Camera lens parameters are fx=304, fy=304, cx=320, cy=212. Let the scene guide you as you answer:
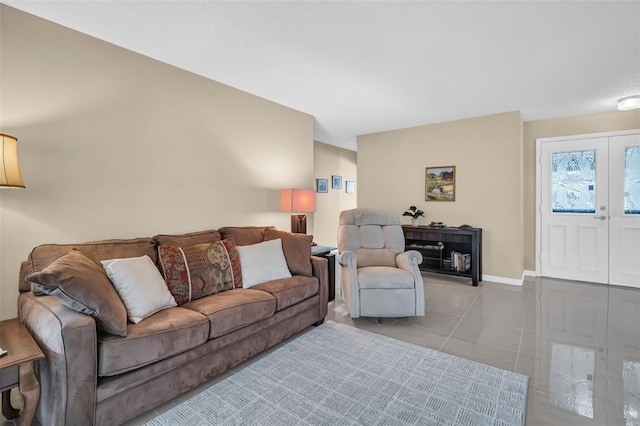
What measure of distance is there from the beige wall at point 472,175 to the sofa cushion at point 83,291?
4614 mm

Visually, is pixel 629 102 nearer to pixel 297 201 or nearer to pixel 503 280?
pixel 503 280

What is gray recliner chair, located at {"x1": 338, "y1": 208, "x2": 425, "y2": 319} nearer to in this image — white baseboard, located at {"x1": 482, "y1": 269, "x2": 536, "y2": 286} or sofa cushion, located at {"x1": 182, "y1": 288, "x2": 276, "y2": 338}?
sofa cushion, located at {"x1": 182, "y1": 288, "x2": 276, "y2": 338}

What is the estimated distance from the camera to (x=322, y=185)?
20.4 ft

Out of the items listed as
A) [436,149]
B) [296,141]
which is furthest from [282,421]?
[436,149]

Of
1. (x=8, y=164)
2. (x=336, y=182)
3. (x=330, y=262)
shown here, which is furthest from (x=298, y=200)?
(x=336, y=182)

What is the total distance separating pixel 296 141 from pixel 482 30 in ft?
8.58

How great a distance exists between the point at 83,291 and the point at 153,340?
44 centimetres

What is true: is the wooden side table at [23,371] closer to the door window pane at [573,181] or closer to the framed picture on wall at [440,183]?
the framed picture on wall at [440,183]

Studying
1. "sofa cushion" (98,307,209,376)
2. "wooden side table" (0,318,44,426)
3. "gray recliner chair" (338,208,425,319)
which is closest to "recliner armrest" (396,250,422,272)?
"gray recliner chair" (338,208,425,319)

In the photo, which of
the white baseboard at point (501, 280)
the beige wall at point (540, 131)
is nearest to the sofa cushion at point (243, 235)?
the white baseboard at point (501, 280)

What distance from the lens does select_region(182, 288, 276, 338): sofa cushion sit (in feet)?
6.67

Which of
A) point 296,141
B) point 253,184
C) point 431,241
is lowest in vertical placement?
point 431,241

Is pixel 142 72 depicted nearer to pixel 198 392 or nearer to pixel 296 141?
pixel 296 141

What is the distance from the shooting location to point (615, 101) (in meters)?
3.87
